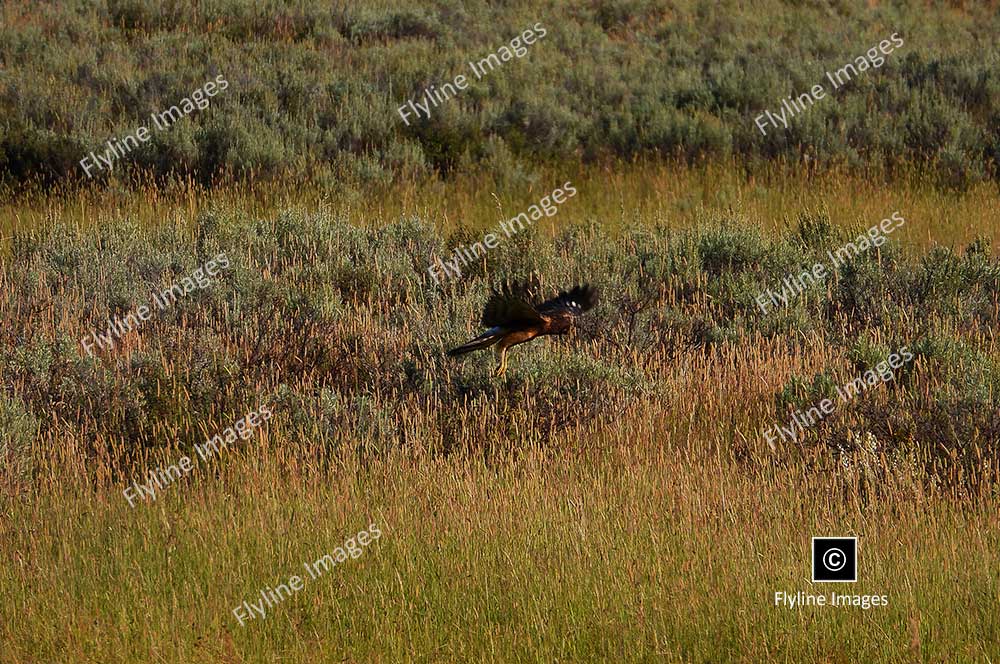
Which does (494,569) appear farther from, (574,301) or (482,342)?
(574,301)

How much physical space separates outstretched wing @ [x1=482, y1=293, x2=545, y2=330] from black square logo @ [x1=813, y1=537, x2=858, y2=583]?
1.51m

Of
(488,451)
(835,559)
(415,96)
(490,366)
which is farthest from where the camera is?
(415,96)

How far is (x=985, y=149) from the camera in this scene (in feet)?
48.2

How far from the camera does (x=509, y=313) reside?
17.6 ft

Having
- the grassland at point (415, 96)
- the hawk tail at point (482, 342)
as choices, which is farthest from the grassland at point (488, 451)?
the grassland at point (415, 96)

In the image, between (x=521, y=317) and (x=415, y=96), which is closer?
(x=521, y=317)

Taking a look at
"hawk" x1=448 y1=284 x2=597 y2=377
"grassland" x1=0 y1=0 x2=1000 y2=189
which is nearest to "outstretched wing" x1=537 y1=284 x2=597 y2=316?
"hawk" x1=448 y1=284 x2=597 y2=377

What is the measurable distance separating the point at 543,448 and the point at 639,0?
63.1ft

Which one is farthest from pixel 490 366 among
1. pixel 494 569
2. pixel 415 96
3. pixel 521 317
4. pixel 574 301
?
pixel 415 96

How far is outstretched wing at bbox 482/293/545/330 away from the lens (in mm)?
5281

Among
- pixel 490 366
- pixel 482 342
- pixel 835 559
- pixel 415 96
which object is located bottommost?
pixel 835 559

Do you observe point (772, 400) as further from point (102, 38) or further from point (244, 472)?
point (102, 38)

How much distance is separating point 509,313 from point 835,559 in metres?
1.69

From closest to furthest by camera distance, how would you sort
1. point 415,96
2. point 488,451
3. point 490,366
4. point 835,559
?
1. point 835,559
2. point 488,451
3. point 490,366
4. point 415,96
